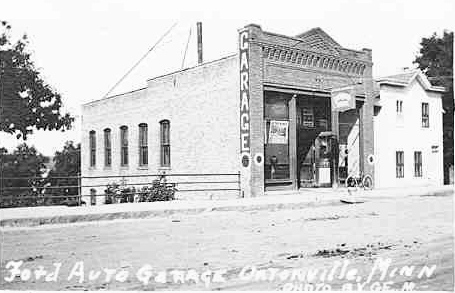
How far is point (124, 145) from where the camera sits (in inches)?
1051

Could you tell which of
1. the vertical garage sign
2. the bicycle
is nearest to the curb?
the vertical garage sign

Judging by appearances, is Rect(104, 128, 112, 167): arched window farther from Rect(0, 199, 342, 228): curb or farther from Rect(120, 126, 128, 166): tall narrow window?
Rect(0, 199, 342, 228): curb

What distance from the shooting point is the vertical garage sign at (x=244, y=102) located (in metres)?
18.7

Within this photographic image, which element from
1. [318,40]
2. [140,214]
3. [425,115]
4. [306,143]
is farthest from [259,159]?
[425,115]

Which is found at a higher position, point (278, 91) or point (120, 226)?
point (278, 91)

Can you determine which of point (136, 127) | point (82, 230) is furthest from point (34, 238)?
point (136, 127)

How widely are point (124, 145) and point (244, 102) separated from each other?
395 inches

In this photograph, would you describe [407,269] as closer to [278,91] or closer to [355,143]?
[278,91]

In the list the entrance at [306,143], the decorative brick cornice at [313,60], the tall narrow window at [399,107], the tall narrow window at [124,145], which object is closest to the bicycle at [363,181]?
the entrance at [306,143]

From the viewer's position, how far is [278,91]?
65.0 ft

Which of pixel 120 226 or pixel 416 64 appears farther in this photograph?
pixel 416 64

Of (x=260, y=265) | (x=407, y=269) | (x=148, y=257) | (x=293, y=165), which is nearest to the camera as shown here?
(x=407, y=269)

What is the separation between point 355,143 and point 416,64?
34.8 ft

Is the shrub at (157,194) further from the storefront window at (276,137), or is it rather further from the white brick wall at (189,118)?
the storefront window at (276,137)
